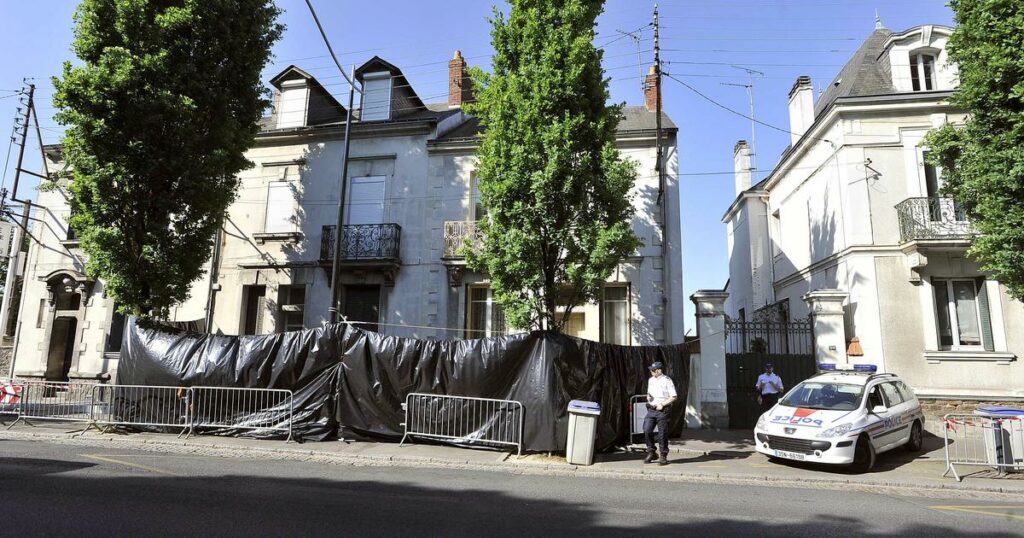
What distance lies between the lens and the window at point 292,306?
1638 cm

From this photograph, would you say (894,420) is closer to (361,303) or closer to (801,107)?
(801,107)

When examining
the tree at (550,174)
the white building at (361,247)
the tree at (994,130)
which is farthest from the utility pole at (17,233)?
the tree at (994,130)

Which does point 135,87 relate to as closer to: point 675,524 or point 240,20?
point 240,20

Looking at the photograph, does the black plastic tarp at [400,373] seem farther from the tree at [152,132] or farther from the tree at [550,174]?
the tree at [152,132]

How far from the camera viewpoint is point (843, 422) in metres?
8.51

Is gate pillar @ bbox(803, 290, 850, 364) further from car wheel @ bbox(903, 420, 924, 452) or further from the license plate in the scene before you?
the license plate

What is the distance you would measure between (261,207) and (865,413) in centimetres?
1672

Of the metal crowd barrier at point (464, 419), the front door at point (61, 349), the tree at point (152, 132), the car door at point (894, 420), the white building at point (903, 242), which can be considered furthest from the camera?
the front door at point (61, 349)

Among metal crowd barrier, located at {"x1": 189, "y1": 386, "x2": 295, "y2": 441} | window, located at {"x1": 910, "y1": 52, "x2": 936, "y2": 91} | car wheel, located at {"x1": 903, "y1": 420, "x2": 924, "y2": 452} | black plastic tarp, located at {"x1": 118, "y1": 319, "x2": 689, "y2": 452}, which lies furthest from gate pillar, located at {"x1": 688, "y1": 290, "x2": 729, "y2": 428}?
metal crowd barrier, located at {"x1": 189, "y1": 386, "x2": 295, "y2": 441}

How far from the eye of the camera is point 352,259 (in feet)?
50.5

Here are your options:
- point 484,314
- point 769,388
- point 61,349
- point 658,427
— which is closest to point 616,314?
point 484,314

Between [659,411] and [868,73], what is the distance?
13027mm

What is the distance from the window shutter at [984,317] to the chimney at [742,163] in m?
11.0

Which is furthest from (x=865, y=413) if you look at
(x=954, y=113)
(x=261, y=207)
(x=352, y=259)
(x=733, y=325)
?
(x=261, y=207)
